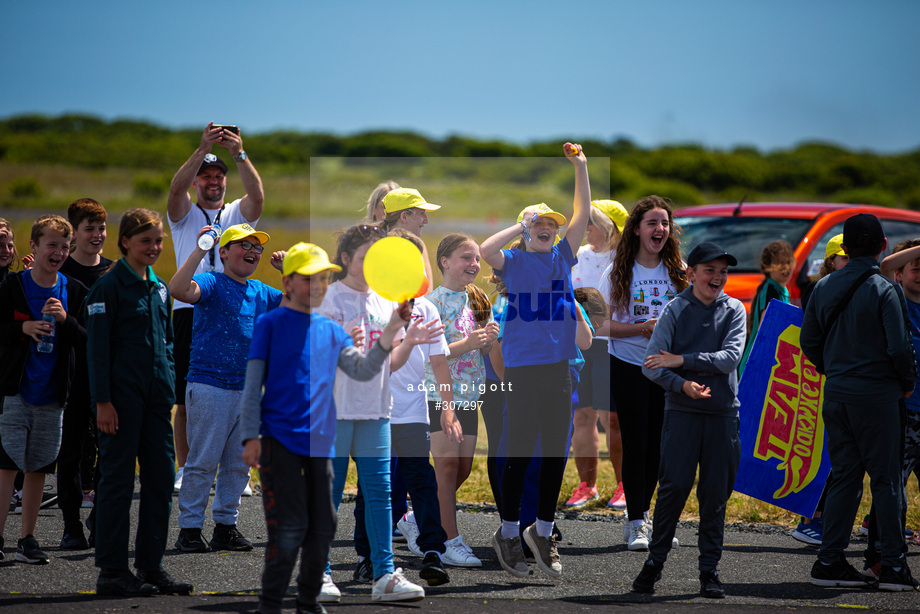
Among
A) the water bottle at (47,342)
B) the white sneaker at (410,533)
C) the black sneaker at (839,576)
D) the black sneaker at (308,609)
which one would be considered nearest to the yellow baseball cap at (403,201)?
the white sneaker at (410,533)

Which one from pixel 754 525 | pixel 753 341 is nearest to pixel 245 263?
pixel 753 341

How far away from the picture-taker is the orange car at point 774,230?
8.43m

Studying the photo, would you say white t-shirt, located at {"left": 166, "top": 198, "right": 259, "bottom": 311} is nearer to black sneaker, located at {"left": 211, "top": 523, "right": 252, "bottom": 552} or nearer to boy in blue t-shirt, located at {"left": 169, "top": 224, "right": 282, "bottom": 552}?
boy in blue t-shirt, located at {"left": 169, "top": 224, "right": 282, "bottom": 552}

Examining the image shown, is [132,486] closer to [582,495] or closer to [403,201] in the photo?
[403,201]

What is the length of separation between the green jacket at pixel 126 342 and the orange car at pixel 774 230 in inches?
208

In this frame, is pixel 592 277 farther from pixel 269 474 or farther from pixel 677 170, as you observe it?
pixel 677 170

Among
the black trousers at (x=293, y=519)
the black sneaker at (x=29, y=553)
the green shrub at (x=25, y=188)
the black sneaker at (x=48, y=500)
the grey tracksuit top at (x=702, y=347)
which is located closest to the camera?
the black trousers at (x=293, y=519)

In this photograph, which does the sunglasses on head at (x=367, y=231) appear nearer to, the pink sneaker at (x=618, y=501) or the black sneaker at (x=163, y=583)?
the black sneaker at (x=163, y=583)

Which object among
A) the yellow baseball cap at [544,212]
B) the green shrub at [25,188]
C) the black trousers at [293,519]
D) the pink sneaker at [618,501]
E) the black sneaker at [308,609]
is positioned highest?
the green shrub at [25,188]

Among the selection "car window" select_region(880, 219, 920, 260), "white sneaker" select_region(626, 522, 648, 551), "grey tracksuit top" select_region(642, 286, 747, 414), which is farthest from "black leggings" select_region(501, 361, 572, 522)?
"car window" select_region(880, 219, 920, 260)

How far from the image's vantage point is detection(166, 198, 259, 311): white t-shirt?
5.90 m

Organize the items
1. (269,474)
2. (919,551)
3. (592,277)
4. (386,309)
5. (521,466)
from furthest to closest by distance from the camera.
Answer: (592,277), (919,551), (521,466), (386,309), (269,474)

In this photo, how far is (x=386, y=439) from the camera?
4414 millimetres

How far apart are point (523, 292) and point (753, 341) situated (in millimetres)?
2200
